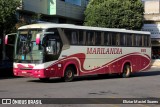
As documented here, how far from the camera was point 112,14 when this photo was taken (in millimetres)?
42625

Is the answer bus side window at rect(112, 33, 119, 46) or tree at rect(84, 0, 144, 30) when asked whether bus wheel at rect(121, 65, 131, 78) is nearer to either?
bus side window at rect(112, 33, 119, 46)

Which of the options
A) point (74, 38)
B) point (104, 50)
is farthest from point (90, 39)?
point (104, 50)

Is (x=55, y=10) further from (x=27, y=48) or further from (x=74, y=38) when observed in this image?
(x=27, y=48)

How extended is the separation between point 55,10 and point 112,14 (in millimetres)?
7848

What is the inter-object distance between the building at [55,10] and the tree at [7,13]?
17.9ft

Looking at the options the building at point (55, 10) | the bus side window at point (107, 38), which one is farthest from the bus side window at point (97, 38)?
the building at point (55, 10)

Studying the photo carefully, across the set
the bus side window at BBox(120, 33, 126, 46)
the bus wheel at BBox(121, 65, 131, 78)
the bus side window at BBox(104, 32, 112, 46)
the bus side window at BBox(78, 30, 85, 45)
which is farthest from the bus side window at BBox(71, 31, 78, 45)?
the bus wheel at BBox(121, 65, 131, 78)

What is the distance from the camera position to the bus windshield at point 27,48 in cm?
1963

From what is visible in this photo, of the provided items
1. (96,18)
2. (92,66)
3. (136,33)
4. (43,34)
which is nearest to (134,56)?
(136,33)

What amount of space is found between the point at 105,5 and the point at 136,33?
1653cm

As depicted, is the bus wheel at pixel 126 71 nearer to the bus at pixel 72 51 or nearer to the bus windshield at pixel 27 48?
the bus at pixel 72 51

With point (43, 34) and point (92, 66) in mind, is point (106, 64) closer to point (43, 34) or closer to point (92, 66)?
point (92, 66)

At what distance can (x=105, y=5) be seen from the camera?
1677 inches

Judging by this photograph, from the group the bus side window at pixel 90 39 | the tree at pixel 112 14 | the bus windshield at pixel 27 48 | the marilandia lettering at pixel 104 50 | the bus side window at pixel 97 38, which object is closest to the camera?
the bus windshield at pixel 27 48
